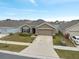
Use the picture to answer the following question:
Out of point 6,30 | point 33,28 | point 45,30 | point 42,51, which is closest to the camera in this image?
point 42,51

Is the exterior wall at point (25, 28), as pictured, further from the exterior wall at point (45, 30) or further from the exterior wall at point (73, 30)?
the exterior wall at point (73, 30)

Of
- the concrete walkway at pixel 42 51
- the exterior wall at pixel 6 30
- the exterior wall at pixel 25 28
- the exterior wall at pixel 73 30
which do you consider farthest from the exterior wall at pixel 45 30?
the concrete walkway at pixel 42 51

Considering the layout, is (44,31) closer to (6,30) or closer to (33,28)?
(33,28)

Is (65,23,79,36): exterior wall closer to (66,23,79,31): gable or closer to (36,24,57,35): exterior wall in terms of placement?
(66,23,79,31): gable

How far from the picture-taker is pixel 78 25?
32.9 m

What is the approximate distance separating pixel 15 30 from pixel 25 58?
34988 millimetres

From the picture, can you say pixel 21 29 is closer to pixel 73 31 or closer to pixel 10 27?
pixel 10 27

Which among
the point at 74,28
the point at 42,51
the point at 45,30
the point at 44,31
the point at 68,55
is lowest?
the point at 68,55

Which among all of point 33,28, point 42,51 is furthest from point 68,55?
point 33,28

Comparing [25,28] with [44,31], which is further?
[25,28]

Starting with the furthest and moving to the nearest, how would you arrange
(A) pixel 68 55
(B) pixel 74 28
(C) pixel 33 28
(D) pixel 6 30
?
(D) pixel 6 30 < (C) pixel 33 28 < (B) pixel 74 28 < (A) pixel 68 55

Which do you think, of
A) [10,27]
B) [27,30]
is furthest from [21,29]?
[10,27]

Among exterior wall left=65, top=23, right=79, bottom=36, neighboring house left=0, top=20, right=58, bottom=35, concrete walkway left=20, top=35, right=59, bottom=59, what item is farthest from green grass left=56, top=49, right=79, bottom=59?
neighboring house left=0, top=20, right=58, bottom=35

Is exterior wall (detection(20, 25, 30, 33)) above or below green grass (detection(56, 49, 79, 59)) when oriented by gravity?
above
